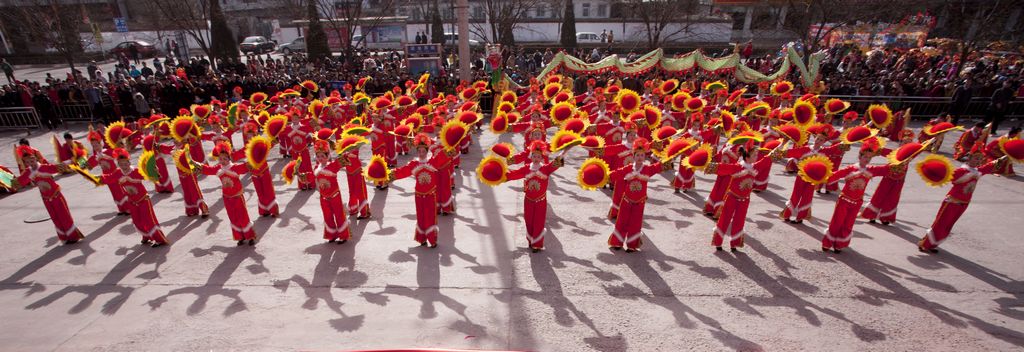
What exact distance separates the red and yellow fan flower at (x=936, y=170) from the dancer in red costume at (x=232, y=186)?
944cm

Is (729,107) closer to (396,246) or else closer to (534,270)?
(534,270)

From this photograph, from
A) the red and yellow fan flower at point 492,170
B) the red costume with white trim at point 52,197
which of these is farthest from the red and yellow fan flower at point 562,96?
the red costume with white trim at point 52,197

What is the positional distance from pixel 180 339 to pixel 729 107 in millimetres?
11478

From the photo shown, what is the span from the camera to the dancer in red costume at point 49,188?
7031 millimetres

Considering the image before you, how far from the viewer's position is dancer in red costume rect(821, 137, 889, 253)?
654 cm

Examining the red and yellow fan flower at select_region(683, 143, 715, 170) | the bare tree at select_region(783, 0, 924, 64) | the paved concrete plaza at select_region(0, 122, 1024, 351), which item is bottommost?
the paved concrete plaza at select_region(0, 122, 1024, 351)

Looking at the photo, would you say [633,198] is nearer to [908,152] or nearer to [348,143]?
[908,152]

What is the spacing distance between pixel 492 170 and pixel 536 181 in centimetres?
69

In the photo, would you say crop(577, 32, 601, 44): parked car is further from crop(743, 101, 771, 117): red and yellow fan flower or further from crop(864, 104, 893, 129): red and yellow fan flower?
crop(864, 104, 893, 129): red and yellow fan flower

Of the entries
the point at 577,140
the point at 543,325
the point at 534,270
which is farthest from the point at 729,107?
the point at 543,325

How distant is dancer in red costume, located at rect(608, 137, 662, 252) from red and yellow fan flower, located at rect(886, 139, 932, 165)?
346 cm

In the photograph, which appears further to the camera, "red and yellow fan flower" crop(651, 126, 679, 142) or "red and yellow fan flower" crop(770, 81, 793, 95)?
"red and yellow fan flower" crop(770, 81, 793, 95)

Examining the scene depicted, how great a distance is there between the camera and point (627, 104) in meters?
9.12

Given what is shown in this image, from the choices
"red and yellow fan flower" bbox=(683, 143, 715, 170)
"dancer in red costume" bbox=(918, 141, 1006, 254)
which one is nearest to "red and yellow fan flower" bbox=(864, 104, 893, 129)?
"dancer in red costume" bbox=(918, 141, 1006, 254)
